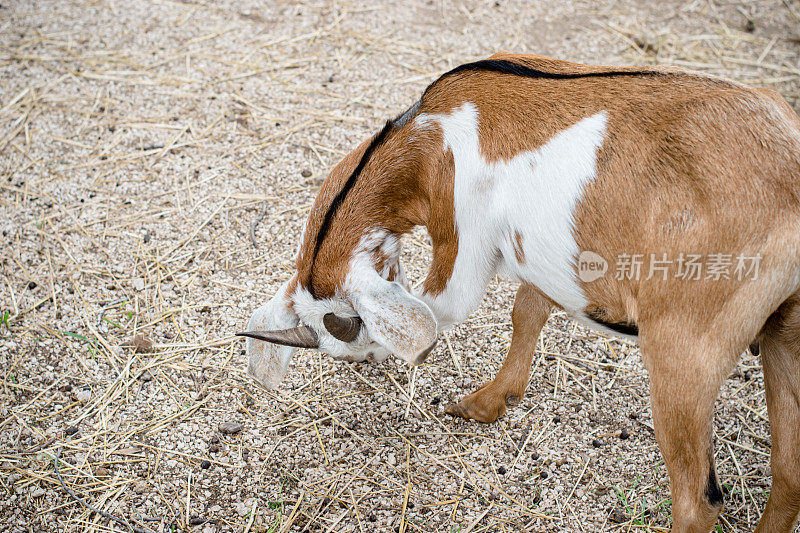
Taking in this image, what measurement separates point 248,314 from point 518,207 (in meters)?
1.82

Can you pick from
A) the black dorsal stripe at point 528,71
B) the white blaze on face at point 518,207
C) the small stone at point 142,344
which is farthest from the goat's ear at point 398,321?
the small stone at point 142,344

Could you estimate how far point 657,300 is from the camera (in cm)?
214

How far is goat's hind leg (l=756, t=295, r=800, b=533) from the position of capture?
2.28 meters

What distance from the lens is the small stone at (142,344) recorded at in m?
3.45

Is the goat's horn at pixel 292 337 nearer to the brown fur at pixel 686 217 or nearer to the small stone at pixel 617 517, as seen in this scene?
the brown fur at pixel 686 217

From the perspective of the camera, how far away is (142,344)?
3457 mm

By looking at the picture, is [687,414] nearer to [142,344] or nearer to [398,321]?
[398,321]

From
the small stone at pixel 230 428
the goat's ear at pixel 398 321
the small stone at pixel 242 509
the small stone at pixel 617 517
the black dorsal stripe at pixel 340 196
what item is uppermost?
the black dorsal stripe at pixel 340 196

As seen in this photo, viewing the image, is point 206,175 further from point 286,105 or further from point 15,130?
point 15,130

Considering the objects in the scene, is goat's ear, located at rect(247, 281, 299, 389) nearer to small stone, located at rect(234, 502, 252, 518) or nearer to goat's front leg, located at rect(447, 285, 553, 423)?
small stone, located at rect(234, 502, 252, 518)

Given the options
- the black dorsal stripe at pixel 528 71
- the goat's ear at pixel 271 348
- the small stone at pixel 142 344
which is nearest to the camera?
the black dorsal stripe at pixel 528 71

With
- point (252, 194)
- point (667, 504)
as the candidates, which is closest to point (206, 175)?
point (252, 194)

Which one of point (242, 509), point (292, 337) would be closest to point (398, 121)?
point (292, 337)

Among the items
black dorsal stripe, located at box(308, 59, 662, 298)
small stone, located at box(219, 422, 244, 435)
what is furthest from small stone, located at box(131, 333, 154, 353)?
black dorsal stripe, located at box(308, 59, 662, 298)
